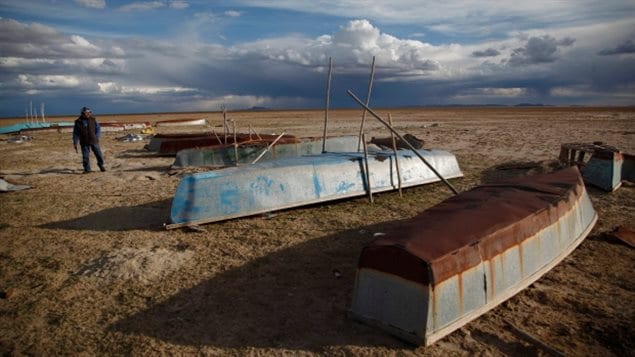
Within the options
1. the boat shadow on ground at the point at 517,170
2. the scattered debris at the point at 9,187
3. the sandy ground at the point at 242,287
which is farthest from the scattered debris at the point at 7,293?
the boat shadow on ground at the point at 517,170

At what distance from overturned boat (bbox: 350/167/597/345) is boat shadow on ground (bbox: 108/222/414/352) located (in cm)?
27

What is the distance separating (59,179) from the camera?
34.7ft

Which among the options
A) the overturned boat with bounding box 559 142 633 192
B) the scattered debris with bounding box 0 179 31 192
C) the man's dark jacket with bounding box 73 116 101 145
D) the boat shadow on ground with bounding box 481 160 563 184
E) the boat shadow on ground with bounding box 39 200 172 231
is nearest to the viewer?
the boat shadow on ground with bounding box 39 200 172 231

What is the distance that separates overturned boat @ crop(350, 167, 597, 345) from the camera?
3.24 metres

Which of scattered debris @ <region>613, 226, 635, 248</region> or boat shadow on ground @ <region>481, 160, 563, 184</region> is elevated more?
boat shadow on ground @ <region>481, 160, 563, 184</region>

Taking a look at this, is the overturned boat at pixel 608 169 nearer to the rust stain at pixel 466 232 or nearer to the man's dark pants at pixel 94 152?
the rust stain at pixel 466 232

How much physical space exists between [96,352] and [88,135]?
8667 millimetres

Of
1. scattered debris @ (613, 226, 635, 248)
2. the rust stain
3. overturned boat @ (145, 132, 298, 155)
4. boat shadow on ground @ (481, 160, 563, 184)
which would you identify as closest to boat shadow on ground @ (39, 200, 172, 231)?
the rust stain

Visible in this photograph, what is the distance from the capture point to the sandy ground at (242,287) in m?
3.39

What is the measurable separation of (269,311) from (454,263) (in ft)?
5.93

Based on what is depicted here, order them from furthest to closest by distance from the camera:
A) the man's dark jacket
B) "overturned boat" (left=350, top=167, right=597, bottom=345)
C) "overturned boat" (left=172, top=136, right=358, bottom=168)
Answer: "overturned boat" (left=172, top=136, right=358, bottom=168) → the man's dark jacket → "overturned boat" (left=350, top=167, right=597, bottom=345)

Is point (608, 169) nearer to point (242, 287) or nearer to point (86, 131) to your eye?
point (242, 287)

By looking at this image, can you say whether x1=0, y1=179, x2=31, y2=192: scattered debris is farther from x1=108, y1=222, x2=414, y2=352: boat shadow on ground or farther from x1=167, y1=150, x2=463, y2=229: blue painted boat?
x1=108, y1=222, x2=414, y2=352: boat shadow on ground

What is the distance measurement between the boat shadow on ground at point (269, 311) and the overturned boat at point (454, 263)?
266 millimetres
